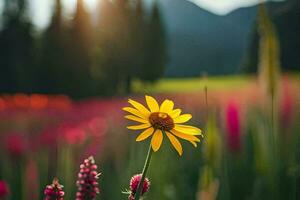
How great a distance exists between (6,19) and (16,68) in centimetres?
125

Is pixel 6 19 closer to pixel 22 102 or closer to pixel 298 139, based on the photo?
pixel 22 102

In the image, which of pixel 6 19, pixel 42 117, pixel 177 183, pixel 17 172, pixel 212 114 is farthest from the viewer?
pixel 6 19

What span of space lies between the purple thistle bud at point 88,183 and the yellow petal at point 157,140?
0.20 ft

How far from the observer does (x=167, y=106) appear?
0.57m

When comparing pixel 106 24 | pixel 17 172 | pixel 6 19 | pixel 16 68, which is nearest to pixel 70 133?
pixel 17 172

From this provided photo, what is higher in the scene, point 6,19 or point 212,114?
point 6,19

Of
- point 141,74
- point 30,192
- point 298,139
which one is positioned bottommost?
point 30,192

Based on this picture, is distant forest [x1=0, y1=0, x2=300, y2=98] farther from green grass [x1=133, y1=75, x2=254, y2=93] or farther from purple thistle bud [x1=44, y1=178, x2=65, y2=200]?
purple thistle bud [x1=44, y1=178, x2=65, y2=200]

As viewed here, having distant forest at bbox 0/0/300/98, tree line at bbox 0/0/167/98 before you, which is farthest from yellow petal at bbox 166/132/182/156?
tree line at bbox 0/0/167/98

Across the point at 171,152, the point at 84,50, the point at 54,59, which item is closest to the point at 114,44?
the point at 84,50

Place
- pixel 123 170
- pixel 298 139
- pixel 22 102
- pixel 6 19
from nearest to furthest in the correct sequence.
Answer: pixel 298 139 < pixel 123 170 < pixel 22 102 < pixel 6 19

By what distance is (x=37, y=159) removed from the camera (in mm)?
2084

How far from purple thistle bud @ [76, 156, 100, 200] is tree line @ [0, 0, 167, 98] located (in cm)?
859

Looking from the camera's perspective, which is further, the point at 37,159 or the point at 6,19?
the point at 6,19
